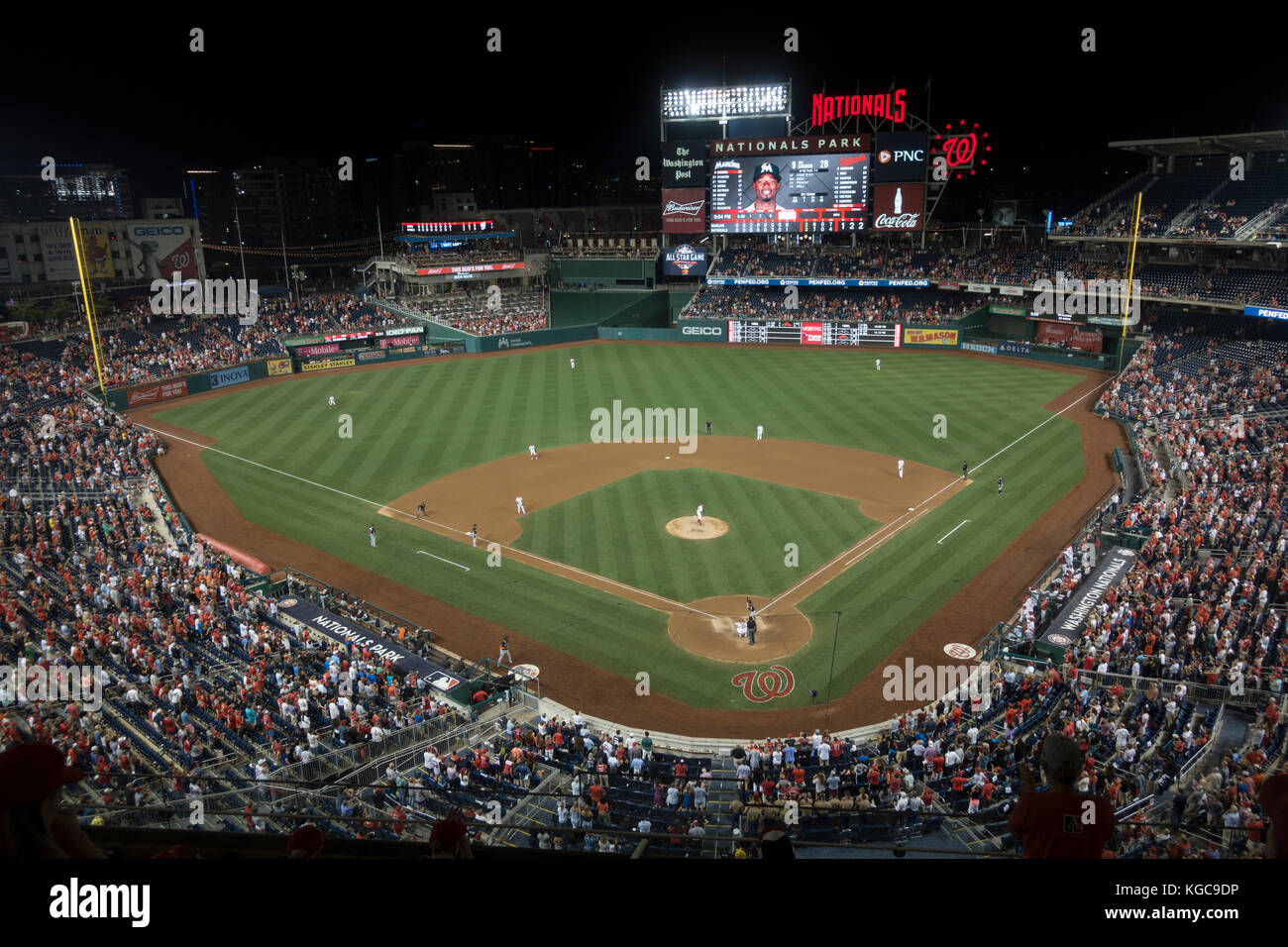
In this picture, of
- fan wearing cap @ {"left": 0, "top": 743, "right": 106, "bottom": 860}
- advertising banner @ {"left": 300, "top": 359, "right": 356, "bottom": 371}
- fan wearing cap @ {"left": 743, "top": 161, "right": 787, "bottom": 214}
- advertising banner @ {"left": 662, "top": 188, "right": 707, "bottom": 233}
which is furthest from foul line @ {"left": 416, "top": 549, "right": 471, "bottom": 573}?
advertising banner @ {"left": 662, "top": 188, "right": 707, "bottom": 233}

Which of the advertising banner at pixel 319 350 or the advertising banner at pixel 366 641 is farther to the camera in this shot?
the advertising banner at pixel 319 350

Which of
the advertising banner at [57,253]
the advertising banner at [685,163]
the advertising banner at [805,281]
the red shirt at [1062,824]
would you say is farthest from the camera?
the advertising banner at [685,163]

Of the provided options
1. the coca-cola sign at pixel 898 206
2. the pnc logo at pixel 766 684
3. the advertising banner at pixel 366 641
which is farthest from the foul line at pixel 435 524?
the coca-cola sign at pixel 898 206

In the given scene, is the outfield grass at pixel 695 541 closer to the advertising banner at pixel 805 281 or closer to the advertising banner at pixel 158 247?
the advertising banner at pixel 805 281

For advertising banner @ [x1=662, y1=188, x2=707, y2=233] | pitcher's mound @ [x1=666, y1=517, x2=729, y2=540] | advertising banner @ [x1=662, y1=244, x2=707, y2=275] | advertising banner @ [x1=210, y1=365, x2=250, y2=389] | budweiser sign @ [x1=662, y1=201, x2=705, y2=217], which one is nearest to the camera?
pitcher's mound @ [x1=666, y1=517, x2=729, y2=540]

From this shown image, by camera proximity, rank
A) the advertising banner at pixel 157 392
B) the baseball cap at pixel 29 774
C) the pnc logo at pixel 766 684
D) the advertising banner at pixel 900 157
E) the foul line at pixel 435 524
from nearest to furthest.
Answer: the baseball cap at pixel 29 774, the pnc logo at pixel 766 684, the foul line at pixel 435 524, the advertising banner at pixel 157 392, the advertising banner at pixel 900 157

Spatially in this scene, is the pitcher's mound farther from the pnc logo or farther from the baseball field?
the pnc logo

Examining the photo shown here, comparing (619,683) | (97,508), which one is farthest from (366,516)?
(619,683)

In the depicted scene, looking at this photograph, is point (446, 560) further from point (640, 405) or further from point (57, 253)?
point (57, 253)
